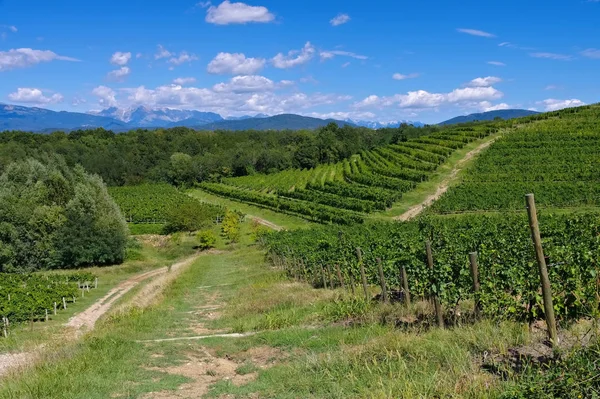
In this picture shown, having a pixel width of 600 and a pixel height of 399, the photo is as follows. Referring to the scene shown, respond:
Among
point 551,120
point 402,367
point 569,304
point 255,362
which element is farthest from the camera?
point 551,120

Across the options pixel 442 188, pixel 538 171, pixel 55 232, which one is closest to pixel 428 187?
pixel 442 188

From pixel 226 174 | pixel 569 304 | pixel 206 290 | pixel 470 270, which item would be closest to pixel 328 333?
pixel 470 270

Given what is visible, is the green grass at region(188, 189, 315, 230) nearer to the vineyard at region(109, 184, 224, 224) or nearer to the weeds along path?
the vineyard at region(109, 184, 224, 224)

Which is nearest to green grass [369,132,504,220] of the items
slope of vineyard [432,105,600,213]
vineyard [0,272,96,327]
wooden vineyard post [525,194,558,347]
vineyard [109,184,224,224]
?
slope of vineyard [432,105,600,213]

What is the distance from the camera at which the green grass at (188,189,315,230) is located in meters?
58.7

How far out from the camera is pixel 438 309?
9266 millimetres

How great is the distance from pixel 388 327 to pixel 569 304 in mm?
3437

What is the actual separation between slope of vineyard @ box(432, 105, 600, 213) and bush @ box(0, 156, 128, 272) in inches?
1390

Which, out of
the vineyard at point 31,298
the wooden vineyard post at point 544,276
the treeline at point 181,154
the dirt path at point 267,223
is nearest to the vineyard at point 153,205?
the dirt path at point 267,223

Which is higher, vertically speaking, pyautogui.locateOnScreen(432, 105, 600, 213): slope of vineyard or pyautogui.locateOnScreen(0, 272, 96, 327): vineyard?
pyautogui.locateOnScreen(432, 105, 600, 213): slope of vineyard

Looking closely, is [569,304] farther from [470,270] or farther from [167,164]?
[167,164]

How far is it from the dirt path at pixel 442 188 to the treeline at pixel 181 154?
143 feet

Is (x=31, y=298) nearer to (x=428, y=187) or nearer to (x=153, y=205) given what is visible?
(x=428, y=187)

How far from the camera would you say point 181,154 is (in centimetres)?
12094
